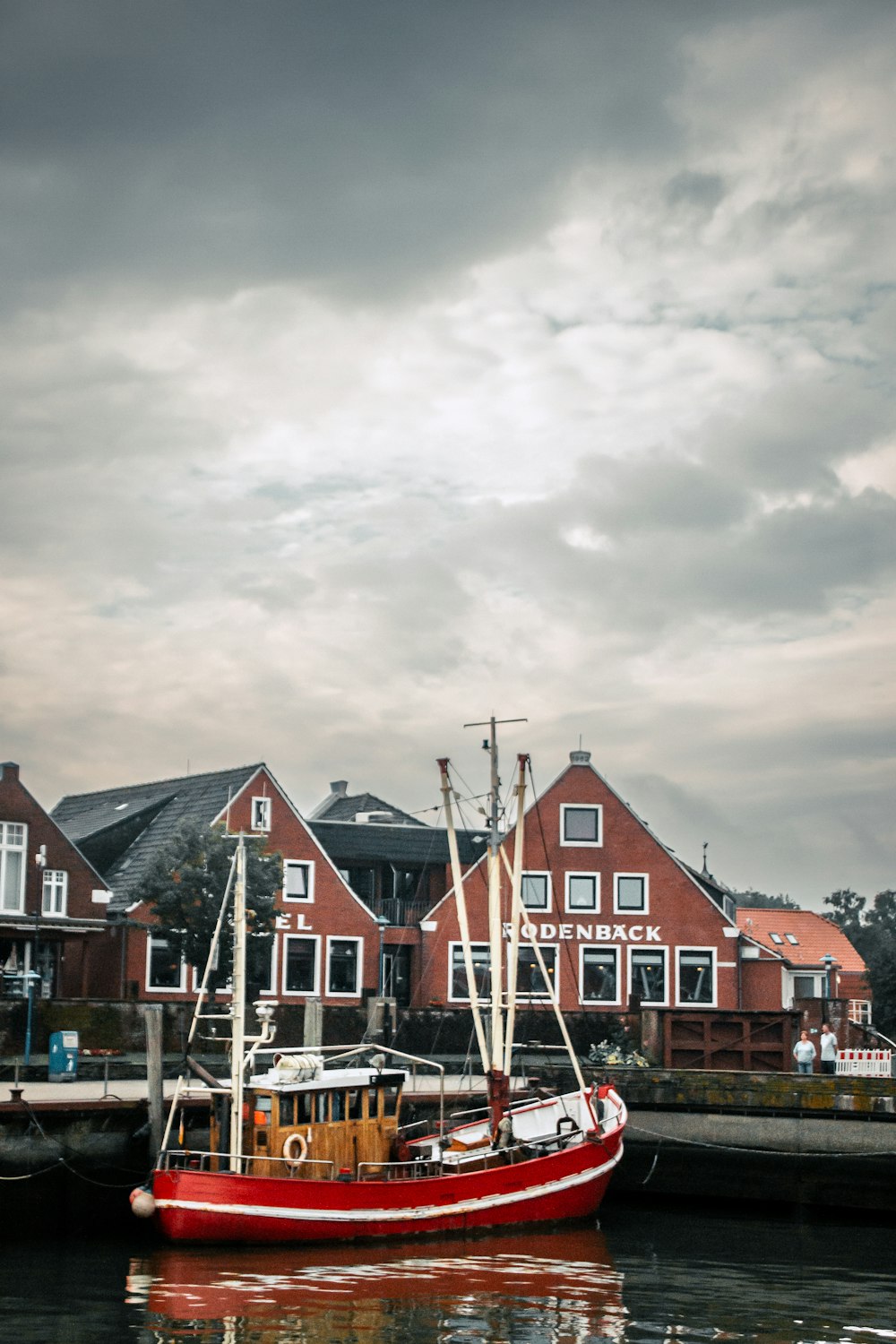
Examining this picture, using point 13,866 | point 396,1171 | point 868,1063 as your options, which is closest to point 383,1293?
point 396,1171

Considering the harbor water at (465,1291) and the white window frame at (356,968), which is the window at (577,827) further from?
the harbor water at (465,1291)

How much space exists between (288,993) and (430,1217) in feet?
99.6

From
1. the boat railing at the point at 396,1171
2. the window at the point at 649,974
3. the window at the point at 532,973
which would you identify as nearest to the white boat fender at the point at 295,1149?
the boat railing at the point at 396,1171

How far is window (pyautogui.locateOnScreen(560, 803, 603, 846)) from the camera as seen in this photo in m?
64.9

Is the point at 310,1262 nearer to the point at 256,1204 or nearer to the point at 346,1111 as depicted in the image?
the point at 256,1204

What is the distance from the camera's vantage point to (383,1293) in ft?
86.9

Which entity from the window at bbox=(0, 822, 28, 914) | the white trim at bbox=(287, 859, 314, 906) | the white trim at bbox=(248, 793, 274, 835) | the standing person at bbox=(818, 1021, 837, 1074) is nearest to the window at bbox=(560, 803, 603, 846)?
the white trim at bbox=(287, 859, 314, 906)

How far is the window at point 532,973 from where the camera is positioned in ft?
202

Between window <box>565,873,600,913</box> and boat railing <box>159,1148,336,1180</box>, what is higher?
window <box>565,873,600,913</box>

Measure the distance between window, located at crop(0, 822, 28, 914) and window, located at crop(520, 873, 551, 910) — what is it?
19.7 m

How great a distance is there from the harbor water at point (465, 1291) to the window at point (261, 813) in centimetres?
3103

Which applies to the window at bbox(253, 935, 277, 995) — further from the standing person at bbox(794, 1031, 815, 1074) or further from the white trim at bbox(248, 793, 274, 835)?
the standing person at bbox(794, 1031, 815, 1074)

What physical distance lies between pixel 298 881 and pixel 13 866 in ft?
37.7

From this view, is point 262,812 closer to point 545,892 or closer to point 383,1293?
point 545,892
